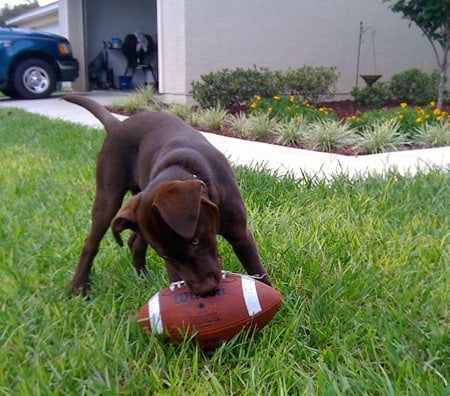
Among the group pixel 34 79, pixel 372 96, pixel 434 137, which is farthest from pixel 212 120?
pixel 34 79

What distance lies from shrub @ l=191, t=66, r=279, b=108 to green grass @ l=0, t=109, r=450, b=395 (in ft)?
18.6

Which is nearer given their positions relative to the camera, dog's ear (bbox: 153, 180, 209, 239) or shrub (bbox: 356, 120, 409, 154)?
dog's ear (bbox: 153, 180, 209, 239)

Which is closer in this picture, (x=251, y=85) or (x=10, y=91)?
(x=251, y=85)

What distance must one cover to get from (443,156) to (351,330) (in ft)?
12.9

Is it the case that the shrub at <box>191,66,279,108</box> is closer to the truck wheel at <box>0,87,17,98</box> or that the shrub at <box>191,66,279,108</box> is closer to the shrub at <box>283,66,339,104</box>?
the shrub at <box>283,66,339,104</box>

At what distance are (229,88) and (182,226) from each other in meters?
8.06

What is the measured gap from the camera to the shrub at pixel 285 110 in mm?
8117

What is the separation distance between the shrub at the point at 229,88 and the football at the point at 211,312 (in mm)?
7618

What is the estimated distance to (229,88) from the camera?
9.52m

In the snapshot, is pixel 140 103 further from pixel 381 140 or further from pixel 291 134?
pixel 381 140

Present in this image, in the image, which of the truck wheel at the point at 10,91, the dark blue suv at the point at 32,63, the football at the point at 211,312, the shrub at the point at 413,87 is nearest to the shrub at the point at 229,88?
the shrub at the point at 413,87

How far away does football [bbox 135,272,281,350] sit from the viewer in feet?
6.89

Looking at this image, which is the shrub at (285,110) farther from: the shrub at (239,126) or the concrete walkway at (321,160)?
the concrete walkway at (321,160)

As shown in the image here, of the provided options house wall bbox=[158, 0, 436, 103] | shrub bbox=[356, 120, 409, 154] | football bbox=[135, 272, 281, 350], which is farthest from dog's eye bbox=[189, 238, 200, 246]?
house wall bbox=[158, 0, 436, 103]
